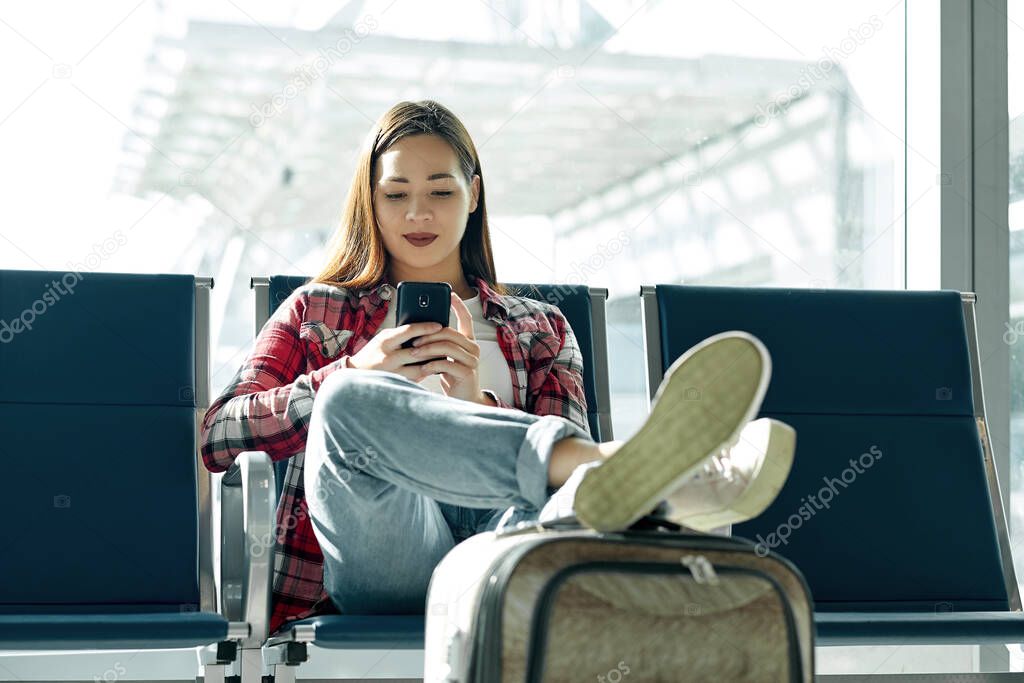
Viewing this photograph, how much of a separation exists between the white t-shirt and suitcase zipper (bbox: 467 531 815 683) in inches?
31.1

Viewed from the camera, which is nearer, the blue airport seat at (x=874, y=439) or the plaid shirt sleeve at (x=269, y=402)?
the plaid shirt sleeve at (x=269, y=402)

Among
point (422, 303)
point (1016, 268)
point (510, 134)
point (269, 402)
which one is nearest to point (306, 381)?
point (269, 402)

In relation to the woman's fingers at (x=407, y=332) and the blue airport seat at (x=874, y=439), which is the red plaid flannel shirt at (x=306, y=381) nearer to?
the woman's fingers at (x=407, y=332)

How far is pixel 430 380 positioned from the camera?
1728 mm

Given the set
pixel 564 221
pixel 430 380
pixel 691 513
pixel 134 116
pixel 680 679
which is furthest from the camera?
pixel 564 221

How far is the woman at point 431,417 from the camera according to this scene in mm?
1068

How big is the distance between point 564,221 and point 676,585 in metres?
1.56

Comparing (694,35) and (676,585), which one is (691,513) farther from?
(694,35)

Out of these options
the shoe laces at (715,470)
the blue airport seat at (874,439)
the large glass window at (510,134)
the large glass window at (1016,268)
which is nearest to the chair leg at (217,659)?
the shoe laces at (715,470)

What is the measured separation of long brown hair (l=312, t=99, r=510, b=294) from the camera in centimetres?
192

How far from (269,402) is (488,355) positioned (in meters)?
0.43

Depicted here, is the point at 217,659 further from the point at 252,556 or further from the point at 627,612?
the point at 627,612

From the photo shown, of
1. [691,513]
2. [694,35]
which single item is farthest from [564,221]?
[691,513]

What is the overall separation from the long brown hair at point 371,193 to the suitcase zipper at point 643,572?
970 millimetres
